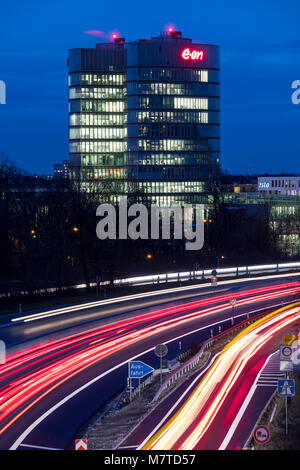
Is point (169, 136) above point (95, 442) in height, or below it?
above

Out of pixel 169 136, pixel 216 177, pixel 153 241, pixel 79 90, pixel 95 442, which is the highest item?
pixel 79 90

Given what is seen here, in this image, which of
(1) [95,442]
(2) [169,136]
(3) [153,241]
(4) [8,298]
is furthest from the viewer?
(2) [169,136]

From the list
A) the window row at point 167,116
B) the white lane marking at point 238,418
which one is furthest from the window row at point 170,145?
the white lane marking at point 238,418

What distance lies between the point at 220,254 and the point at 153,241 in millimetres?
7693

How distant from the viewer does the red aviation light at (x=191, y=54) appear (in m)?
124

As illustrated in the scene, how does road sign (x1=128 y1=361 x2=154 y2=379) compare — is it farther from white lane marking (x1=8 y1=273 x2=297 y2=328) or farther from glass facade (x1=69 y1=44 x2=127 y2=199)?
glass facade (x1=69 y1=44 x2=127 y2=199)

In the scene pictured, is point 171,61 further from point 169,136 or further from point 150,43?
point 169,136

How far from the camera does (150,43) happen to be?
122812 mm

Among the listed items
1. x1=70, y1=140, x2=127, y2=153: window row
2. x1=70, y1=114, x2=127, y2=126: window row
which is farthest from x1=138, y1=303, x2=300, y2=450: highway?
x1=70, y1=114, x2=127, y2=126: window row

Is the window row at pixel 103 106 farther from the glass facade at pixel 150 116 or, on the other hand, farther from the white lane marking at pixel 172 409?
the white lane marking at pixel 172 409

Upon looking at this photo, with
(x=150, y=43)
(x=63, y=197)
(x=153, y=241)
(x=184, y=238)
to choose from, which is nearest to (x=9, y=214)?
(x=63, y=197)

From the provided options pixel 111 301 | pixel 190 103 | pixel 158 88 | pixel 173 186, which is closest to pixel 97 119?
pixel 158 88

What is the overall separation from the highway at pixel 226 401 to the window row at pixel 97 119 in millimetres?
93834
